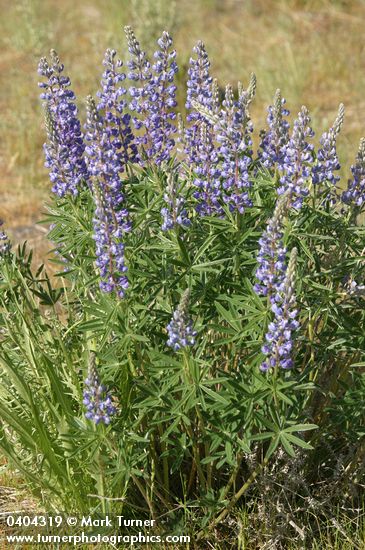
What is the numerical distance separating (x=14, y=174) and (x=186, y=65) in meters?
2.21

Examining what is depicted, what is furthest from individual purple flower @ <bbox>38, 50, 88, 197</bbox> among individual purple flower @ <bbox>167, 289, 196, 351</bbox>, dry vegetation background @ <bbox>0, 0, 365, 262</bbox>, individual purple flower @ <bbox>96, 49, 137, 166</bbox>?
dry vegetation background @ <bbox>0, 0, 365, 262</bbox>

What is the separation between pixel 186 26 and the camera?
9898 mm

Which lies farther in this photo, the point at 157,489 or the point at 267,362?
the point at 157,489

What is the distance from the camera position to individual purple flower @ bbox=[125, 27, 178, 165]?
3000mm

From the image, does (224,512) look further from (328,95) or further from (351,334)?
(328,95)

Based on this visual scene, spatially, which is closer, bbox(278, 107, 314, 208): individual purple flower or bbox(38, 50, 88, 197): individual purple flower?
bbox(278, 107, 314, 208): individual purple flower

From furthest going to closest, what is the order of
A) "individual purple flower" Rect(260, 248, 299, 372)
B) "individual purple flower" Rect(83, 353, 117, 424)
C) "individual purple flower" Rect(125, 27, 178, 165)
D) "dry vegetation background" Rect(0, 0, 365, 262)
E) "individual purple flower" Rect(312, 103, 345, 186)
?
"dry vegetation background" Rect(0, 0, 365, 262), "individual purple flower" Rect(125, 27, 178, 165), "individual purple flower" Rect(312, 103, 345, 186), "individual purple flower" Rect(83, 353, 117, 424), "individual purple flower" Rect(260, 248, 299, 372)

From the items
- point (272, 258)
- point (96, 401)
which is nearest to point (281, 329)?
point (272, 258)

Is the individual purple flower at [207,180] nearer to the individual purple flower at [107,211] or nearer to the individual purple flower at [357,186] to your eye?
the individual purple flower at [107,211]

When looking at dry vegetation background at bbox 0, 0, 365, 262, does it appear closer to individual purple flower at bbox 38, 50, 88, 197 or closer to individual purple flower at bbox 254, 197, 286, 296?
individual purple flower at bbox 38, 50, 88, 197

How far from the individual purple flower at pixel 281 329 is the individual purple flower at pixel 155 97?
0.81 metres

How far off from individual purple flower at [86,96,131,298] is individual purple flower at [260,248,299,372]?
497 mm

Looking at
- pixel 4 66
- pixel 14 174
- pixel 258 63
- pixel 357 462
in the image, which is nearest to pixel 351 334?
pixel 357 462

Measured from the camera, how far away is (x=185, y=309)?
2355 millimetres
